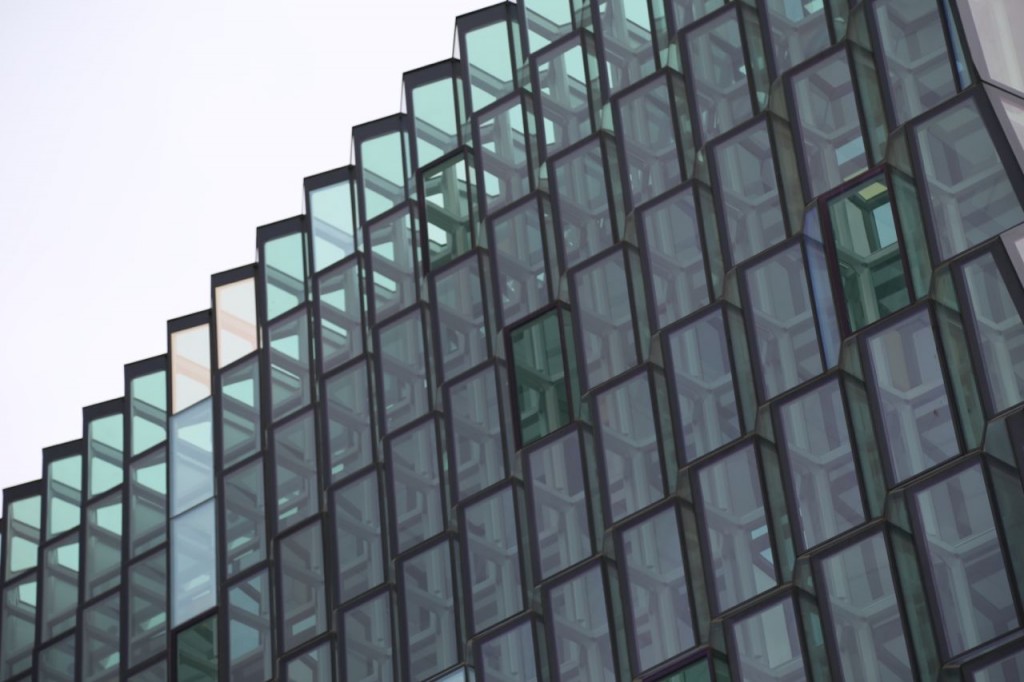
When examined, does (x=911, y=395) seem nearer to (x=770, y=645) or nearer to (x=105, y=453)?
(x=770, y=645)

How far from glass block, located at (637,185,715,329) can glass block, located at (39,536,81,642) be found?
21317 millimetres

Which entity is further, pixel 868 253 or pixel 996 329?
pixel 868 253

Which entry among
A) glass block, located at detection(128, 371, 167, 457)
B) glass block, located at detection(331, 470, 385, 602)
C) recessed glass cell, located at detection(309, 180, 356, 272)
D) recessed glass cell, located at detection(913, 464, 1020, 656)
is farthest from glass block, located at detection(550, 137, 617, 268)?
glass block, located at detection(128, 371, 167, 457)

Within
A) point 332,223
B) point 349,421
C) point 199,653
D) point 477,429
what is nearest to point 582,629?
point 477,429

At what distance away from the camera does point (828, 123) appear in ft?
123

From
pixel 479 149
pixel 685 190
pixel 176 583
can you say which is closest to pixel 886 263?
pixel 685 190

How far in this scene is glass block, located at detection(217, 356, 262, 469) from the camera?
2000 inches

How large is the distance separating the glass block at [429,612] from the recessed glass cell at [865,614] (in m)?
10.6

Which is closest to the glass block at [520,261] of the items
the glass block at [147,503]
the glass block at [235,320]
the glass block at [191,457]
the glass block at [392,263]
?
the glass block at [392,263]

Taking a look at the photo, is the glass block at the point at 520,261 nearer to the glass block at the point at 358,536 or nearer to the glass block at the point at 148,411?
the glass block at the point at 358,536

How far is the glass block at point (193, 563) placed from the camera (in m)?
50.2

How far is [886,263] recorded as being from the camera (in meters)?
35.3

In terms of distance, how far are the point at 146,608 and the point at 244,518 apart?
4290mm

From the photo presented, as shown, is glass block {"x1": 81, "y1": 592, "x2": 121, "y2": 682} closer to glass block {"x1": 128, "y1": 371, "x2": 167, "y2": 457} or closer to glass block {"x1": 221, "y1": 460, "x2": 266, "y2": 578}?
glass block {"x1": 128, "y1": 371, "x2": 167, "y2": 457}
